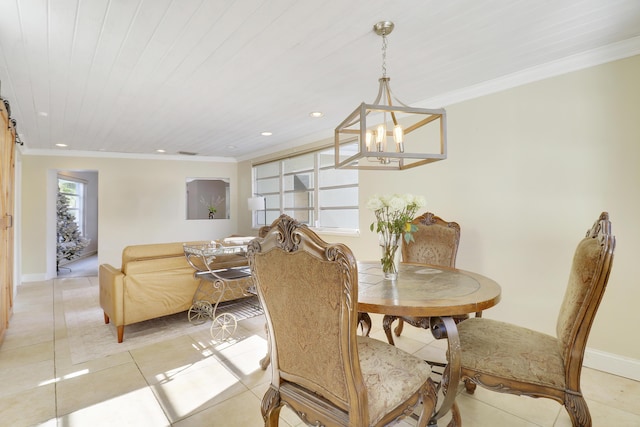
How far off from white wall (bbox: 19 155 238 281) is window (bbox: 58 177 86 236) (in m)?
2.20

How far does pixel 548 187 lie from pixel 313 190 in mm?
3192

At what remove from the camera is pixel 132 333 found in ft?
9.75

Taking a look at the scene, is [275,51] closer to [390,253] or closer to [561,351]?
[390,253]

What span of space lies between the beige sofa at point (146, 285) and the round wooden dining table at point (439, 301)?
208 cm

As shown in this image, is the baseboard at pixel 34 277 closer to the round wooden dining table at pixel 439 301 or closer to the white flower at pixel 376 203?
the round wooden dining table at pixel 439 301

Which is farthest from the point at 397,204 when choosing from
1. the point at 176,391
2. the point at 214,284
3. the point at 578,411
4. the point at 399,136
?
the point at 214,284

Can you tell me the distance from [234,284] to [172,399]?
1622 mm

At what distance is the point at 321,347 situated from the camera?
1071mm


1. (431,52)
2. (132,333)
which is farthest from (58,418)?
(431,52)

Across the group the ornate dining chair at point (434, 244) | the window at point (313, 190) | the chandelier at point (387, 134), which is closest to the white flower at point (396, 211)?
the chandelier at point (387, 134)

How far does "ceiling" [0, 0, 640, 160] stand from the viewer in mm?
1765

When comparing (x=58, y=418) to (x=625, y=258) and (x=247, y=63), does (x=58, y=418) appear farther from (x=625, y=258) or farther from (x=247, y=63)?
(x=625, y=258)

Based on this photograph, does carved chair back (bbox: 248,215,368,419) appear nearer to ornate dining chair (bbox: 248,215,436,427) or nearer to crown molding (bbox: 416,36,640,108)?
ornate dining chair (bbox: 248,215,436,427)

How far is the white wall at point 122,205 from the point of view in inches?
213
